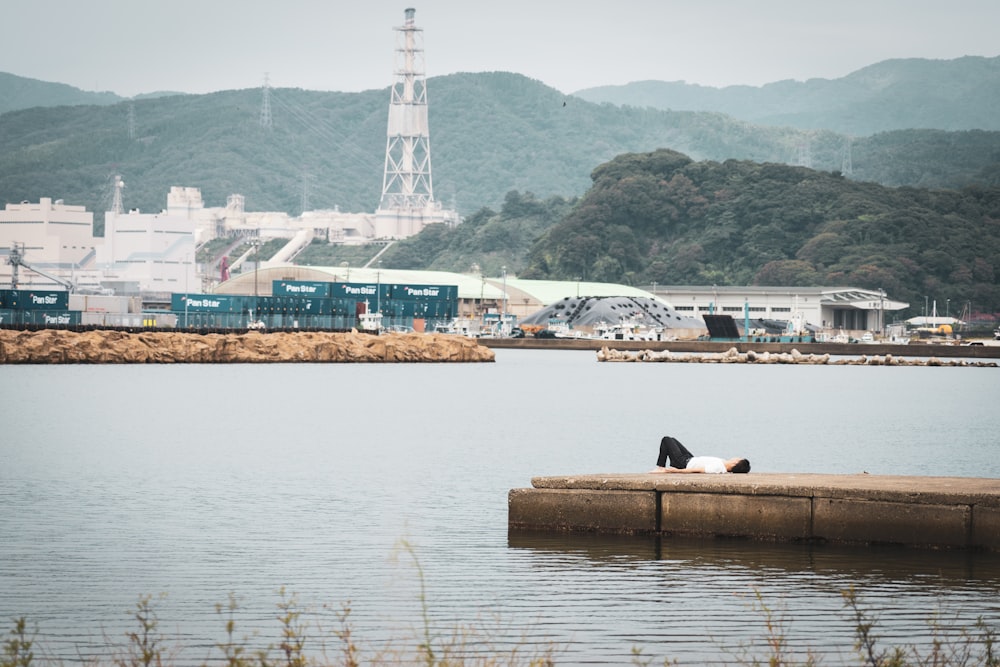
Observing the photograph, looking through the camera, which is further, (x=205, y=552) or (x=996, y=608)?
(x=205, y=552)

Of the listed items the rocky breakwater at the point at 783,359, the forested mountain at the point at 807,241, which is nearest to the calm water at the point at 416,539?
the rocky breakwater at the point at 783,359

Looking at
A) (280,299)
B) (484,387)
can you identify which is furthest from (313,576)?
(280,299)

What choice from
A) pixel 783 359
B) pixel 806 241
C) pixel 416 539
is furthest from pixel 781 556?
pixel 806 241

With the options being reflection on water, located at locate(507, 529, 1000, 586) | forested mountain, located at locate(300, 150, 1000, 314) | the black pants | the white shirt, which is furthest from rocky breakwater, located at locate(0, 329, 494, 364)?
forested mountain, located at locate(300, 150, 1000, 314)

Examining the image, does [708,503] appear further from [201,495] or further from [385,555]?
[201,495]

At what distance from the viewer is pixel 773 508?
Answer: 1666 cm

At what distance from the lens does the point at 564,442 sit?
1334 inches

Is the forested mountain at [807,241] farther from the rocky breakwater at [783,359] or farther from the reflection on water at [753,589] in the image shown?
the reflection on water at [753,589]

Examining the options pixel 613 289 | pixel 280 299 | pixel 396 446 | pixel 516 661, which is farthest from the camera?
pixel 613 289

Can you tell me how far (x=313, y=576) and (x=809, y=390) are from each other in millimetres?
53290

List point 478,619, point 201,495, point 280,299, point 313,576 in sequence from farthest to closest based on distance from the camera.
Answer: point 280,299
point 201,495
point 313,576
point 478,619

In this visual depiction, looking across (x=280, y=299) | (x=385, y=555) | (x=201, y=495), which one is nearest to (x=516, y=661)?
(x=385, y=555)

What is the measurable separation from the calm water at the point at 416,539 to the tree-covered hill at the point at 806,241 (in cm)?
12888

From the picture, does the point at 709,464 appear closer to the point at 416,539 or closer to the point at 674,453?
the point at 674,453
